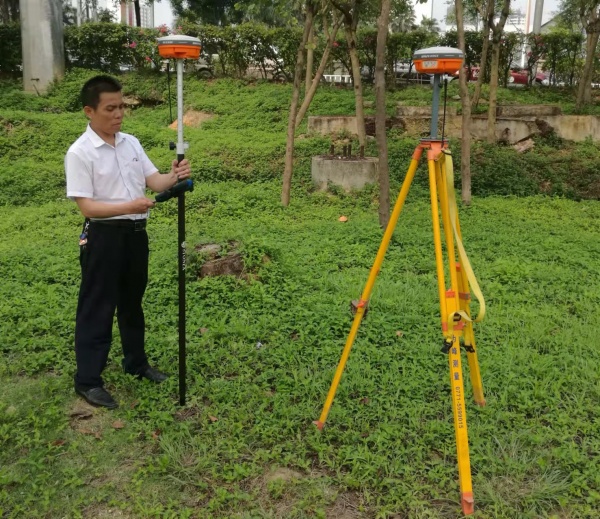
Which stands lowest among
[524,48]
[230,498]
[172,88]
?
[230,498]

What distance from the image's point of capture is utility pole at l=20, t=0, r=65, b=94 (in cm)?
1458

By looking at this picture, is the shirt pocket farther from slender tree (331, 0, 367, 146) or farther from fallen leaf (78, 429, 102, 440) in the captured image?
slender tree (331, 0, 367, 146)

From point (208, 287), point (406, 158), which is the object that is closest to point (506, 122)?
point (406, 158)

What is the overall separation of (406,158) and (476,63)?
26.4ft

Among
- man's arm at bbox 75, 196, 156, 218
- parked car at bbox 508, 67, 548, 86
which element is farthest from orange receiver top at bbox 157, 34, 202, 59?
parked car at bbox 508, 67, 548, 86

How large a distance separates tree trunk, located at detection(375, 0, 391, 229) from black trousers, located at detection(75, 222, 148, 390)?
3.37m

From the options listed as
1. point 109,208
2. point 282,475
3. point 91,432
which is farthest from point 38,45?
point 282,475

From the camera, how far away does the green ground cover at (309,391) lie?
2.68 metres

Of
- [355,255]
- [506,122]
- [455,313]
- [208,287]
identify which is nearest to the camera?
[455,313]

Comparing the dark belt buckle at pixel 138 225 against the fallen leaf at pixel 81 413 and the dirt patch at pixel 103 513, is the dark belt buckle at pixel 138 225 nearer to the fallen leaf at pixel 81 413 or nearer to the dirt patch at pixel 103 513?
the fallen leaf at pixel 81 413

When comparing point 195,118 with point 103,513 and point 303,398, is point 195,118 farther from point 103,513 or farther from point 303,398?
point 103,513

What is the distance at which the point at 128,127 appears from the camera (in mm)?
11883

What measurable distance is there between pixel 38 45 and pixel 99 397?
1387 cm

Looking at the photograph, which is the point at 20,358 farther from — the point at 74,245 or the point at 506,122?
the point at 506,122
